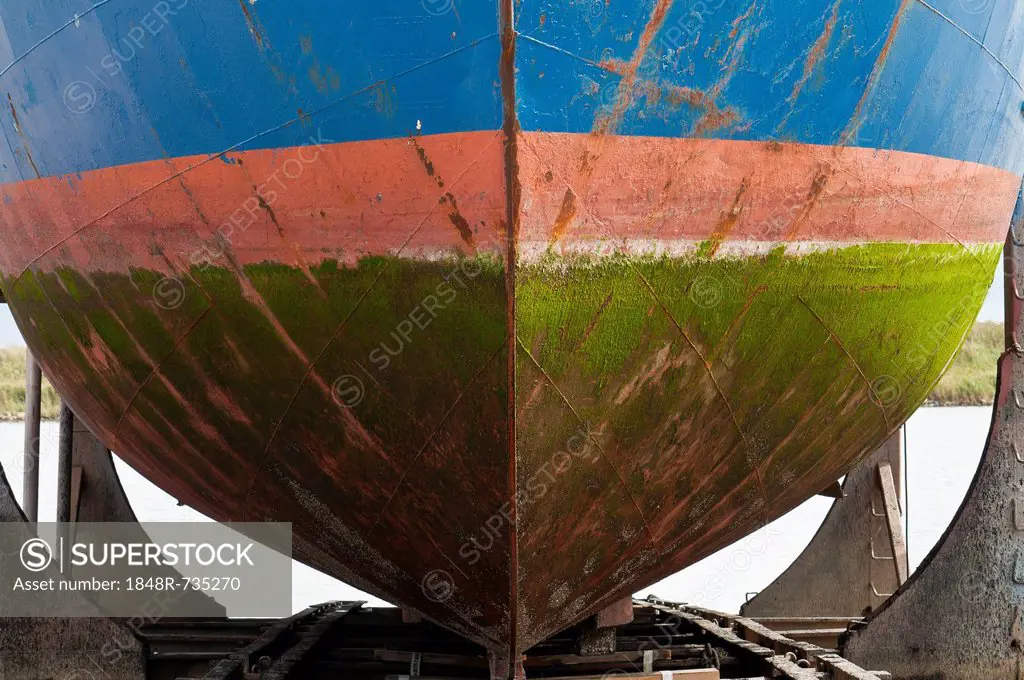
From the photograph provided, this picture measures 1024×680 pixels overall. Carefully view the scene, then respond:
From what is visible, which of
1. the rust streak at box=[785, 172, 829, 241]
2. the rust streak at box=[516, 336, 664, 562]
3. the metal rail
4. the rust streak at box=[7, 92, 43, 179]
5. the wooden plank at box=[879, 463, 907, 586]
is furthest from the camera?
the wooden plank at box=[879, 463, 907, 586]

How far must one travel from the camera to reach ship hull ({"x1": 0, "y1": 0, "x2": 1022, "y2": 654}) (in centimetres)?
248

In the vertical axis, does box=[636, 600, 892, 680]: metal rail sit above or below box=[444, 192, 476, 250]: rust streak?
below

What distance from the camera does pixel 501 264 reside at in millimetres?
2492

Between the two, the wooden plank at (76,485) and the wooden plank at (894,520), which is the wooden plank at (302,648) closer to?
the wooden plank at (76,485)

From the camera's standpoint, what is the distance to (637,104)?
98.7 inches

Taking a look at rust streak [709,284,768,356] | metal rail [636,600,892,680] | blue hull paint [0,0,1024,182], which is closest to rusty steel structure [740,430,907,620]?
metal rail [636,600,892,680]

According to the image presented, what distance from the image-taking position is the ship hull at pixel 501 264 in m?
2.48

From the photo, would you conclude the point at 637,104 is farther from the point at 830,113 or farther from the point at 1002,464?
the point at 1002,464

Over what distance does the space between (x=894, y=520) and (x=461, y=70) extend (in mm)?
4177

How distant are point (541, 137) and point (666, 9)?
41 centimetres

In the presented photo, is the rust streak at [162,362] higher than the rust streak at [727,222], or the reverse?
the rust streak at [727,222]

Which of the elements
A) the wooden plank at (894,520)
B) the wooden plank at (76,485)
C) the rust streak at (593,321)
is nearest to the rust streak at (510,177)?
the rust streak at (593,321)

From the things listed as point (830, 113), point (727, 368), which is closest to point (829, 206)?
point (830, 113)

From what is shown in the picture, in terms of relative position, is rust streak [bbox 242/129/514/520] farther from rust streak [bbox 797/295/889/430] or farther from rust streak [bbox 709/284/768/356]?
rust streak [bbox 797/295/889/430]
